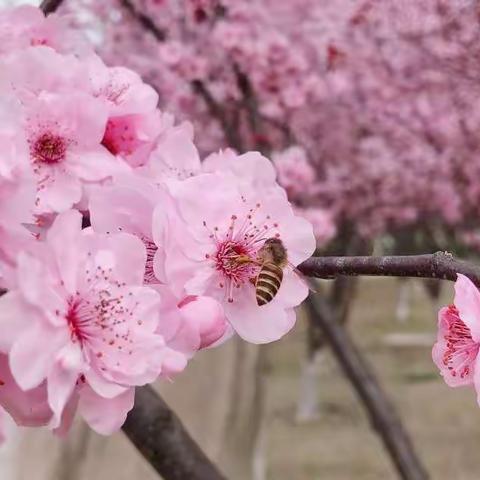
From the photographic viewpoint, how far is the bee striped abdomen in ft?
2.13

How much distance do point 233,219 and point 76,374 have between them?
0.18 metres

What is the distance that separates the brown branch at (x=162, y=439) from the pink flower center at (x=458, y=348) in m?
0.54

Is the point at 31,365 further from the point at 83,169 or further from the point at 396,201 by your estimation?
the point at 396,201

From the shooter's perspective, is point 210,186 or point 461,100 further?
point 461,100

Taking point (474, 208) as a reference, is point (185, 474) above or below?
above

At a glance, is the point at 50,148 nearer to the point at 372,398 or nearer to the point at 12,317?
the point at 12,317

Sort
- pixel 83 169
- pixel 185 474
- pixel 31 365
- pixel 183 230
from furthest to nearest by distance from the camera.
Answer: pixel 185 474
pixel 83 169
pixel 183 230
pixel 31 365

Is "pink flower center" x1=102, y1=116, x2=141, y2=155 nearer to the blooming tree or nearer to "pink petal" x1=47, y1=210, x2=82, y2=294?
"pink petal" x1=47, y1=210, x2=82, y2=294

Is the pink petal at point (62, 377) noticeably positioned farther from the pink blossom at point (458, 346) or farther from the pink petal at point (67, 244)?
the pink blossom at point (458, 346)

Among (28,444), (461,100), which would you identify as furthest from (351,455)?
(28,444)

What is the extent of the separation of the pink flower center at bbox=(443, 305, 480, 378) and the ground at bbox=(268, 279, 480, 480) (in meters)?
4.63

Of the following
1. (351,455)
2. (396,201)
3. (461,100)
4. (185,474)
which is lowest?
(351,455)

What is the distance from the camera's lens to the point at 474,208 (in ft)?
17.5

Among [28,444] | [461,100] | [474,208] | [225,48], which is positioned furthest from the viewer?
[474,208]
